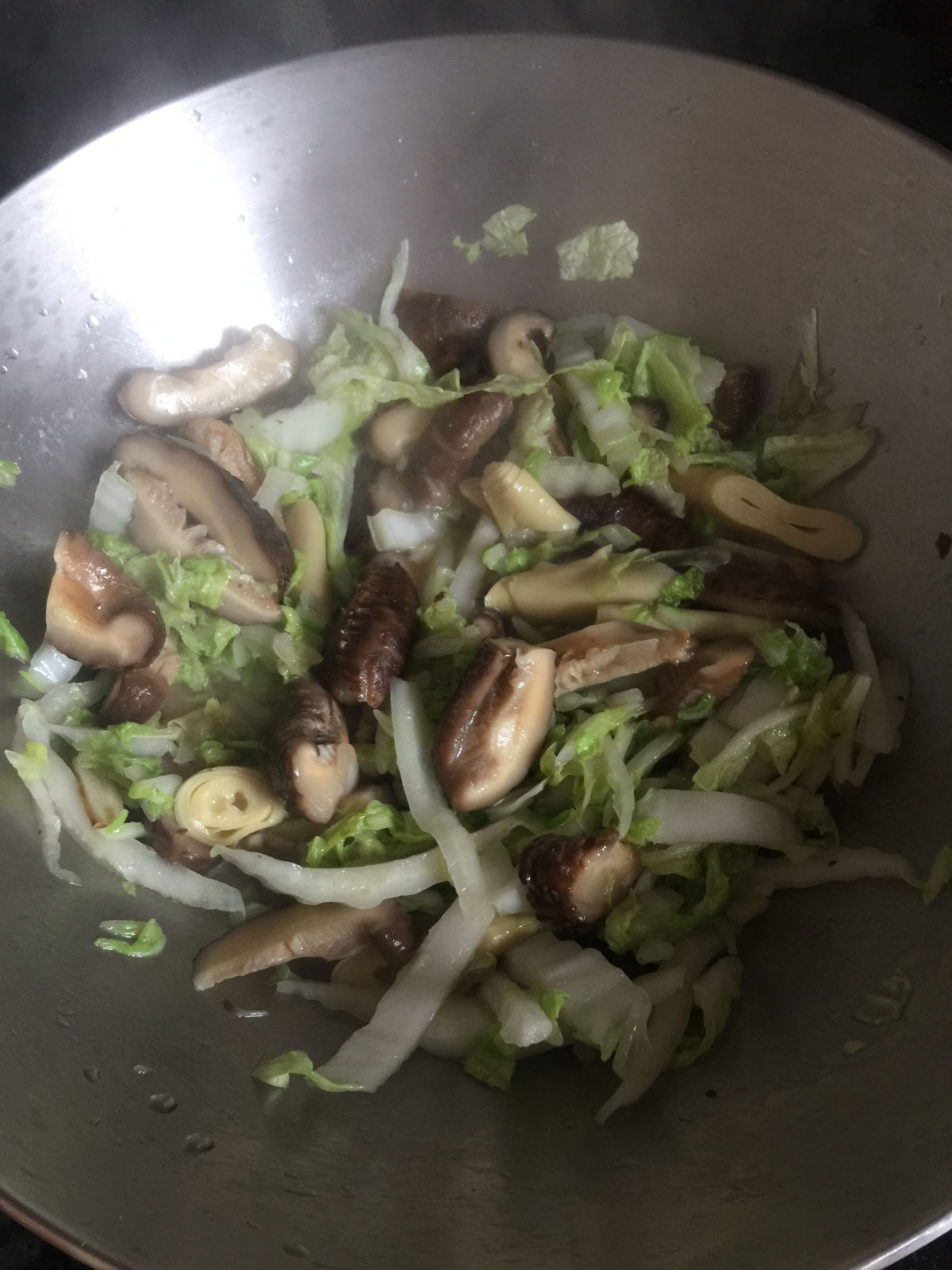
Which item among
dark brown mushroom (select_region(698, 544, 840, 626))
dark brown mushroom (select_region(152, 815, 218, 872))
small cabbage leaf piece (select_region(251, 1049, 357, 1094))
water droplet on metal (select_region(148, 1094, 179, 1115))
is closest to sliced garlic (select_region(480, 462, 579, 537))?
dark brown mushroom (select_region(698, 544, 840, 626))

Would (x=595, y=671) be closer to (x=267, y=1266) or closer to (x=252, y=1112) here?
(x=252, y=1112)

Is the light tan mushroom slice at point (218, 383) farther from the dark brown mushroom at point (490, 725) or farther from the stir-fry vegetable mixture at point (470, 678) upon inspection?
the dark brown mushroom at point (490, 725)

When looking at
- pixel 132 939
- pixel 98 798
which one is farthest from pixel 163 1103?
pixel 98 798

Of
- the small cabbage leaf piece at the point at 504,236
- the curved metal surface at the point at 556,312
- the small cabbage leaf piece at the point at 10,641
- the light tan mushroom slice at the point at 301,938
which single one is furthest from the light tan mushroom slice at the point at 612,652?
the small cabbage leaf piece at the point at 10,641

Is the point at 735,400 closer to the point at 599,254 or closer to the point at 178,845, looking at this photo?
the point at 599,254

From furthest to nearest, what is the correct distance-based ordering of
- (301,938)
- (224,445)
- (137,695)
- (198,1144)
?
1. (224,445)
2. (137,695)
3. (301,938)
4. (198,1144)

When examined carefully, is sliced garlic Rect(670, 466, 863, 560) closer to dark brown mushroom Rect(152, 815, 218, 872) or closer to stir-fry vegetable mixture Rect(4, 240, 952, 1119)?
stir-fry vegetable mixture Rect(4, 240, 952, 1119)
